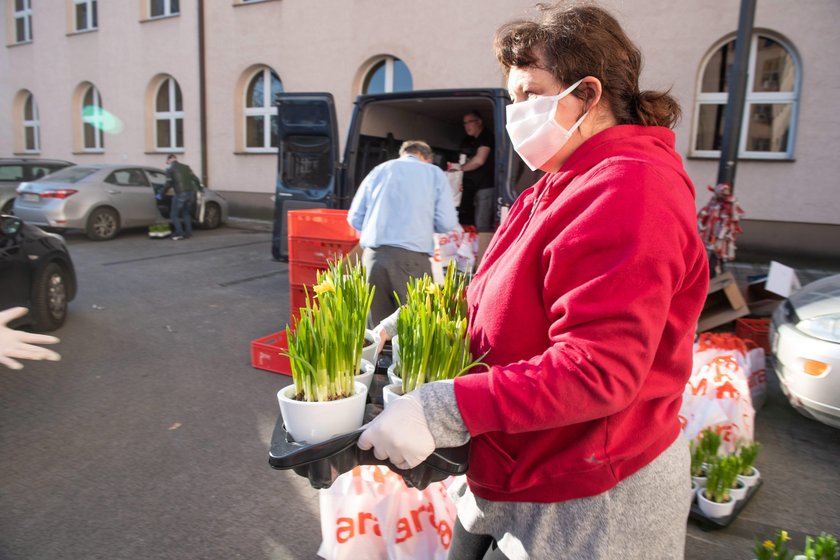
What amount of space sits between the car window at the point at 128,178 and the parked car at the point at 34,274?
6973 mm

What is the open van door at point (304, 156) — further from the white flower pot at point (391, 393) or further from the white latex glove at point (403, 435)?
the white latex glove at point (403, 435)

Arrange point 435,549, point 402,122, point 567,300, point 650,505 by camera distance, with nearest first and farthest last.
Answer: point 567,300 < point 650,505 < point 435,549 < point 402,122

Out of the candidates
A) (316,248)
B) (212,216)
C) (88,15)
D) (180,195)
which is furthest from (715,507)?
(88,15)

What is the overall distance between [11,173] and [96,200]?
2.48 meters

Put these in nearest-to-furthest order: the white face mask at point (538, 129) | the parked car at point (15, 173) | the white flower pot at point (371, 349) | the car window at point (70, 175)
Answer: the white face mask at point (538, 129)
the white flower pot at point (371, 349)
the car window at point (70, 175)
the parked car at point (15, 173)

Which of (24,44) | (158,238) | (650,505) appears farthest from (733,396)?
(24,44)

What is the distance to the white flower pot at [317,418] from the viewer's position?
133 centimetres

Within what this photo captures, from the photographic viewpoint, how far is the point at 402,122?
7.62m

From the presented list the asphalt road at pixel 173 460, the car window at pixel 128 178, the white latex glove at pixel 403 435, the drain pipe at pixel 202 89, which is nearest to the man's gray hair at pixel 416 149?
the asphalt road at pixel 173 460

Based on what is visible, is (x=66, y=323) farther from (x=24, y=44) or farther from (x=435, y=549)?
(x=24, y=44)

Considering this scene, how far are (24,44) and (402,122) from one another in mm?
19125

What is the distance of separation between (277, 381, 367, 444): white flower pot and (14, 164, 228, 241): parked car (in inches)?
485

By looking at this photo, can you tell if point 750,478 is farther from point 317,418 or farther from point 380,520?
point 317,418

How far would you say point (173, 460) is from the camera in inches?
141
